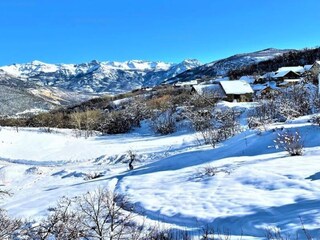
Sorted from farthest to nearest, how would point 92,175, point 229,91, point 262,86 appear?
point 262,86
point 229,91
point 92,175

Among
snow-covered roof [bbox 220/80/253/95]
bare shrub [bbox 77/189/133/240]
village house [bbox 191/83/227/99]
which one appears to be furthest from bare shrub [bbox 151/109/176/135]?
bare shrub [bbox 77/189/133/240]

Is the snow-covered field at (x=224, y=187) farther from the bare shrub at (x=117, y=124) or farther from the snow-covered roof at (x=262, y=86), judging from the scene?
the snow-covered roof at (x=262, y=86)

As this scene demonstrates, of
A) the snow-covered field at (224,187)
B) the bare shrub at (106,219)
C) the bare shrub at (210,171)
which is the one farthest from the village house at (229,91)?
the bare shrub at (106,219)

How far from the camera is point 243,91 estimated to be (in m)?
56.4

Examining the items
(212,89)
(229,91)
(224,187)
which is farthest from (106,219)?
(212,89)

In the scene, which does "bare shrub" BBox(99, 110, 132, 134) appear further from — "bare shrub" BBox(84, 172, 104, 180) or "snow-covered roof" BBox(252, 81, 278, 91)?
"bare shrub" BBox(84, 172, 104, 180)

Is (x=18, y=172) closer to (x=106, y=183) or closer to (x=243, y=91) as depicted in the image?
(x=106, y=183)

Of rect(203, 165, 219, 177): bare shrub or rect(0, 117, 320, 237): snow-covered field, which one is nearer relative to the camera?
rect(0, 117, 320, 237): snow-covered field

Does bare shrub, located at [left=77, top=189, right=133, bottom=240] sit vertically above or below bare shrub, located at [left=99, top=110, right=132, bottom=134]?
below

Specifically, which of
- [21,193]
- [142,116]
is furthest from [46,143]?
[21,193]

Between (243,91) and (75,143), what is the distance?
91.4 ft

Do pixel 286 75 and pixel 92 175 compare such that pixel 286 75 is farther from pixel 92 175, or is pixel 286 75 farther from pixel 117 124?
pixel 92 175

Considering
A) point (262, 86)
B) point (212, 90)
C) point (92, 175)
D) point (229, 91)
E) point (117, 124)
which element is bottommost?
point (92, 175)

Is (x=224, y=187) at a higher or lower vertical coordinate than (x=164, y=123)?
lower
